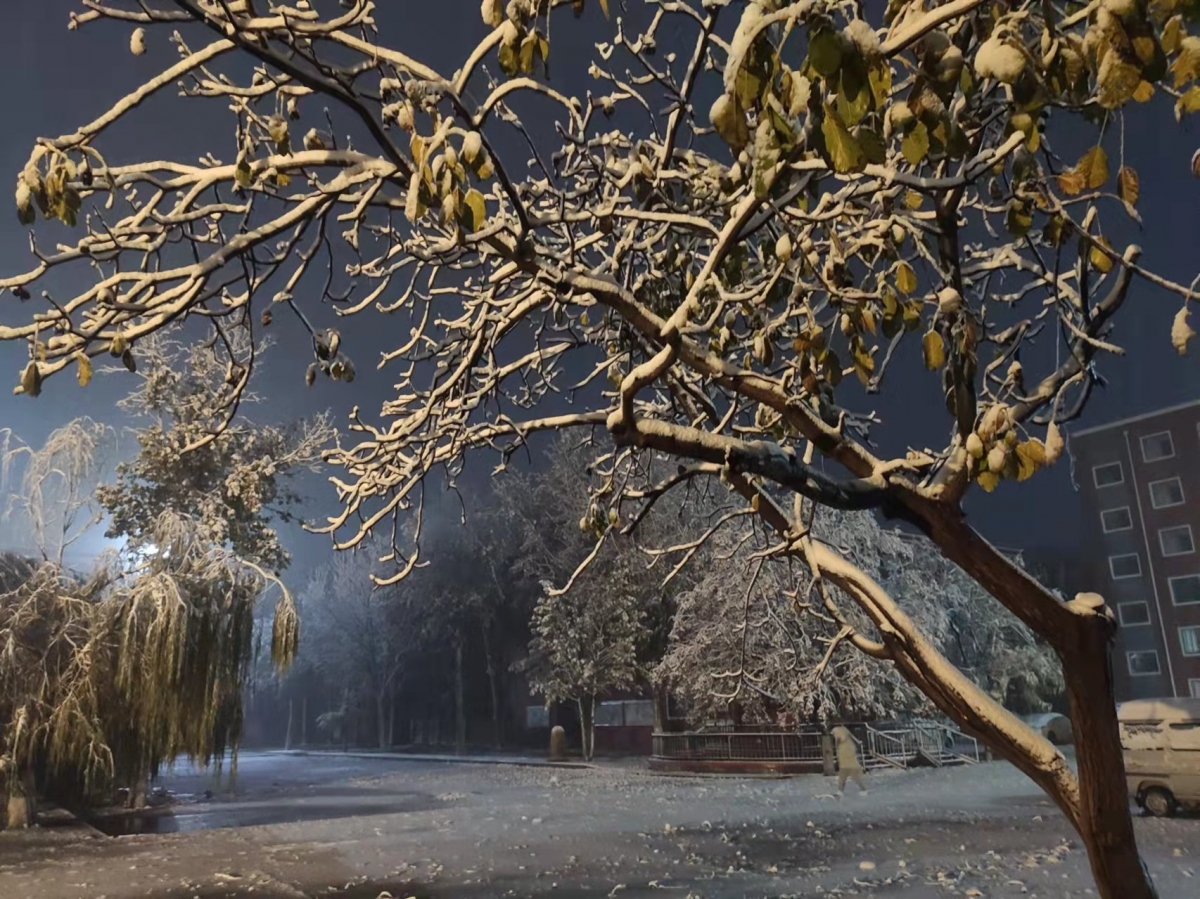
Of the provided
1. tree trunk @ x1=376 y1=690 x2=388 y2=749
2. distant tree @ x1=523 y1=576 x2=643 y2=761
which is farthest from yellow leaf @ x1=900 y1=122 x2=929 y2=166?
tree trunk @ x1=376 y1=690 x2=388 y2=749

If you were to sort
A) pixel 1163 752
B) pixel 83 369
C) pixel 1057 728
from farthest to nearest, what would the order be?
pixel 1057 728 → pixel 1163 752 → pixel 83 369

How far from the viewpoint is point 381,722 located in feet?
104

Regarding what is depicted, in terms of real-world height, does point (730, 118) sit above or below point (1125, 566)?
above

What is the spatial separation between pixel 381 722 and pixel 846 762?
72.6 feet

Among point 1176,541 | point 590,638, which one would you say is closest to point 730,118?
point 1176,541

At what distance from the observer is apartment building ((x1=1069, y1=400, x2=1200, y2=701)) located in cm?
1061

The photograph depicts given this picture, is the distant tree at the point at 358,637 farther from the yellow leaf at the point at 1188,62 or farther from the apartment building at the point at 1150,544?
the yellow leaf at the point at 1188,62

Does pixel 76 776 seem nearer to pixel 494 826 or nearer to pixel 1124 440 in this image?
pixel 494 826

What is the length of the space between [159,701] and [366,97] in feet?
37.5

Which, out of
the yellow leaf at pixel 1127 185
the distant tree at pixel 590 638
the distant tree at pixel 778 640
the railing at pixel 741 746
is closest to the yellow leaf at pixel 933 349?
the yellow leaf at pixel 1127 185

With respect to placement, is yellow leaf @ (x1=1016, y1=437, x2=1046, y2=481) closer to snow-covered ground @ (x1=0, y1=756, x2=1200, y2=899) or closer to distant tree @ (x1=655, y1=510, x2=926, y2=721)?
snow-covered ground @ (x1=0, y1=756, x2=1200, y2=899)

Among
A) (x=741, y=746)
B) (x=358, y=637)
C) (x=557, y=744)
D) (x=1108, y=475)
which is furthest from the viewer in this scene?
(x=358, y=637)

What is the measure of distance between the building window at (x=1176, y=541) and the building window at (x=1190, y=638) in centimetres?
98

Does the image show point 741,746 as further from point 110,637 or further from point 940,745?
point 110,637
